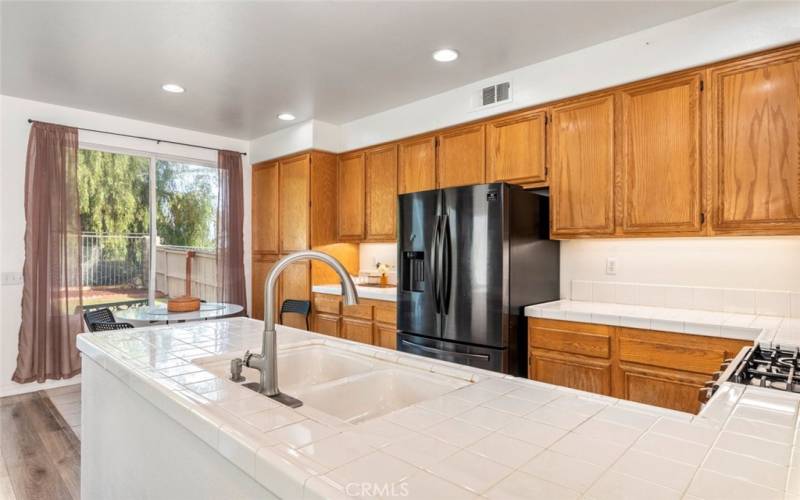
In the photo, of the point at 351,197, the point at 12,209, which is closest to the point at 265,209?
the point at 351,197

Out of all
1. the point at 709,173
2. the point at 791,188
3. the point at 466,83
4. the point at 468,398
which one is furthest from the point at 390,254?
the point at 468,398

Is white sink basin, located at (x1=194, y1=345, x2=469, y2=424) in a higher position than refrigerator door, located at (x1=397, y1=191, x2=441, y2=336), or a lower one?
lower

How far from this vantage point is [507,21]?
246cm

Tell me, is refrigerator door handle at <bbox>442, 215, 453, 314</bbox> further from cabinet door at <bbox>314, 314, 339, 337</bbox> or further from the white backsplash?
cabinet door at <bbox>314, 314, 339, 337</bbox>

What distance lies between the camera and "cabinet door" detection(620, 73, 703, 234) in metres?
2.42

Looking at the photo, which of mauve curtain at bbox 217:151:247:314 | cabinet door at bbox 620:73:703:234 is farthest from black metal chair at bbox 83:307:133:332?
cabinet door at bbox 620:73:703:234

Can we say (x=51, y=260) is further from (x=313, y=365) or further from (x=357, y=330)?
(x=313, y=365)

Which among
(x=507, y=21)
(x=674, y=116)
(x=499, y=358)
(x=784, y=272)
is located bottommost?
(x=499, y=358)

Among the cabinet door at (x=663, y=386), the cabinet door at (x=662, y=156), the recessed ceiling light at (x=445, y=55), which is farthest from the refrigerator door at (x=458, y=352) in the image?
the recessed ceiling light at (x=445, y=55)

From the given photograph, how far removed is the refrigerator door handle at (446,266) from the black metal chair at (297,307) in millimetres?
1761

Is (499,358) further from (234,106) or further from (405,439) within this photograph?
(234,106)

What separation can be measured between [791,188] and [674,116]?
66 centimetres

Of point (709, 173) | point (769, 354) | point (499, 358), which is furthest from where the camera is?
point (499, 358)

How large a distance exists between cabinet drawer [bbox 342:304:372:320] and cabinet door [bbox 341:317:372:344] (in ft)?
0.12
